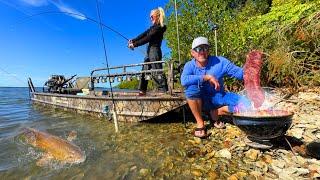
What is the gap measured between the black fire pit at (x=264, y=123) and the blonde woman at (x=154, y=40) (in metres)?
4.17

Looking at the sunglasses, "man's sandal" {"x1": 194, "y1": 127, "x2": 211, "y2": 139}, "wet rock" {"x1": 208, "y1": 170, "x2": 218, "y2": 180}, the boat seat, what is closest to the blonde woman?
"man's sandal" {"x1": 194, "y1": 127, "x2": 211, "y2": 139}

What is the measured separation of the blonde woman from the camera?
8.08m

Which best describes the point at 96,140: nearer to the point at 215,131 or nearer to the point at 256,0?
the point at 215,131

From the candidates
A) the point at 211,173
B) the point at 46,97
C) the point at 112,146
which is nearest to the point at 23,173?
the point at 112,146

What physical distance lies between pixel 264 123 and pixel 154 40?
16.4ft

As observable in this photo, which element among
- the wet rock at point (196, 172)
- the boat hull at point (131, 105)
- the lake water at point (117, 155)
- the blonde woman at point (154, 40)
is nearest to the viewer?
the wet rock at point (196, 172)

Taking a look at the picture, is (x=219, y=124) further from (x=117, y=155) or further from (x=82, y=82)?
(x=82, y=82)

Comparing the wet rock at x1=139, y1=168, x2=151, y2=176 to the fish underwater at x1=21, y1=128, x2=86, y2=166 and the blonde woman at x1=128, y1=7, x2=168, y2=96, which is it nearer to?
the fish underwater at x1=21, y1=128, x2=86, y2=166

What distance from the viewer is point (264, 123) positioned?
4.05m

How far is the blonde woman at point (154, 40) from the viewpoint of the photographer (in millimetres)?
8078

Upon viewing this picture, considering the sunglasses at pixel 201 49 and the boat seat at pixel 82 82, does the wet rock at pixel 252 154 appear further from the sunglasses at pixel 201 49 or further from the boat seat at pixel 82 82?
the boat seat at pixel 82 82

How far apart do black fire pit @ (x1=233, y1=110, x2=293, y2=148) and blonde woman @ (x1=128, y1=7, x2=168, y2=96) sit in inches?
164

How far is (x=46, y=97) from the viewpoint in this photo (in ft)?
51.5

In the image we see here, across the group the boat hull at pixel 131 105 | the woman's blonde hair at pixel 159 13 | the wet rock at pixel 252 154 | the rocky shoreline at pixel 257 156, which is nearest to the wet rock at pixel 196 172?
the rocky shoreline at pixel 257 156
